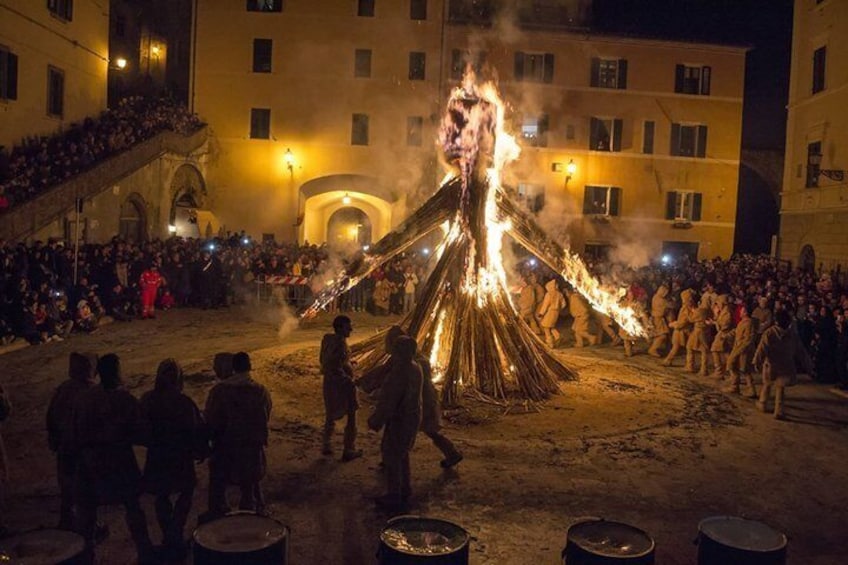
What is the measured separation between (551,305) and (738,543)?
1242cm

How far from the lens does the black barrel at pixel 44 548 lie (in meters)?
4.20

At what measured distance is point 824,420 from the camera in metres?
11.5

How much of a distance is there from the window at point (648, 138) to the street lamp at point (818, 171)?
8.80 metres

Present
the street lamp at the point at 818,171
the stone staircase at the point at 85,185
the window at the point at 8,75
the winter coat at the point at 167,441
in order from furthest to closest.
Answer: the window at the point at 8,75 < the street lamp at the point at 818,171 < the stone staircase at the point at 85,185 < the winter coat at the point at 167,441

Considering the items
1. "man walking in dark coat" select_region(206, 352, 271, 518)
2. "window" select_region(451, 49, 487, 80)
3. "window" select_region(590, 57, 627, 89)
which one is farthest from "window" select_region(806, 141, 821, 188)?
"man walking in dark coat" select_region(206, 352, 271, 518)

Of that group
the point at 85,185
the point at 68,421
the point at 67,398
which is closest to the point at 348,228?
the point at 85,185

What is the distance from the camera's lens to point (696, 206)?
32594 millimetres

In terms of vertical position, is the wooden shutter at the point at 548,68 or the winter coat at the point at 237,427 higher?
the wooden shutter at the point at 548,68

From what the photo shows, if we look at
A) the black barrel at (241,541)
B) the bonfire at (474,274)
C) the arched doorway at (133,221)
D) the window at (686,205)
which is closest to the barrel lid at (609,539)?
the black barrel at (241,541)

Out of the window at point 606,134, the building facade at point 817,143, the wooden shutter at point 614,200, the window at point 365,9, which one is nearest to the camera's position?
the building facade at point 817,143

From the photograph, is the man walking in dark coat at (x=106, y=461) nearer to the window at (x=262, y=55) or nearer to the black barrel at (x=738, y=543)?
the black barrel at (x=738, y=543)

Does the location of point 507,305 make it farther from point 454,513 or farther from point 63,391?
point 63,391

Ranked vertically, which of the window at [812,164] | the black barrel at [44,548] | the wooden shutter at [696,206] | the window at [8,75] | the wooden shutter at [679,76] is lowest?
the black barrel at [44,548]

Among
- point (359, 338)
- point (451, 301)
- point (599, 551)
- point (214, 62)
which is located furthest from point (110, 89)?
point (599, 551)
